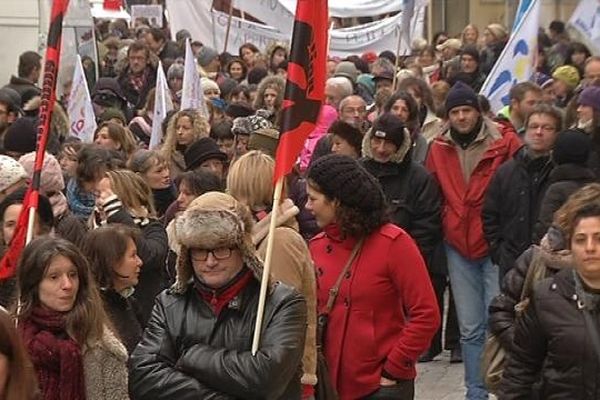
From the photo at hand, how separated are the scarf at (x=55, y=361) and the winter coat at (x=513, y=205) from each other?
412 cm

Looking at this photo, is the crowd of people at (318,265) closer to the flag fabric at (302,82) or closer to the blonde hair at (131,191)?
the blonde hair at (131,191)

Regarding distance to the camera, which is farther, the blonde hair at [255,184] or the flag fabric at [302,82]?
the blonde hair at [255,184]

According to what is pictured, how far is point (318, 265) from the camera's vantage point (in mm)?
6758

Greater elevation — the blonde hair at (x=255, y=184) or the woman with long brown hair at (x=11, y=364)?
the blonde hair at (x=255, y=184)

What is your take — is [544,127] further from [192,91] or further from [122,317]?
[192,91]

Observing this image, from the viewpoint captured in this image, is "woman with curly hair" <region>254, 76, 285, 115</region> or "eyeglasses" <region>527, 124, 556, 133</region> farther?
"woman with curly hair" <region>254, 76, 285, 115</region>

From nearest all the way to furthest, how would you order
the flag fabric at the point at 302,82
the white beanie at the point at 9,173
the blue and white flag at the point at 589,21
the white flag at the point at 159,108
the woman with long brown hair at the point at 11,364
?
the woman with long brown hair at the point at 11,364 < the flag fabric at the point at 302,82 < the white beanie at the point at 9,173 < the white flag at the point at 159,108 < the blue and white flag at the point at 589,21

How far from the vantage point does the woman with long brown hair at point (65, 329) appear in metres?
5.28

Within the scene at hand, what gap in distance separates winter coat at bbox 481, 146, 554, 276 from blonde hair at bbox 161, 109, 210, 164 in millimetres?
2630

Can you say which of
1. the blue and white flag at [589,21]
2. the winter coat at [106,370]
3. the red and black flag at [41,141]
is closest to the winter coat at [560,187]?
the red and black flag at [41,141]

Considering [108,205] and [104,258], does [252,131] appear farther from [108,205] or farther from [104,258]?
[104,258]

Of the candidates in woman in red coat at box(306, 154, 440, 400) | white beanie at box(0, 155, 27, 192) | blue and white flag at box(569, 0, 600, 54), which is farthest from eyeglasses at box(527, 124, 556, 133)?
blue and white flag at box(569, 0, 600, 54)

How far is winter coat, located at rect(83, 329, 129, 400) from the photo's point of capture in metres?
5.35

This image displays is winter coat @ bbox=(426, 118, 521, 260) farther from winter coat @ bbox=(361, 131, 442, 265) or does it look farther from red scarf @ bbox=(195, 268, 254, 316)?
red scarf @ bbox=(195, 268, 254, 316)
